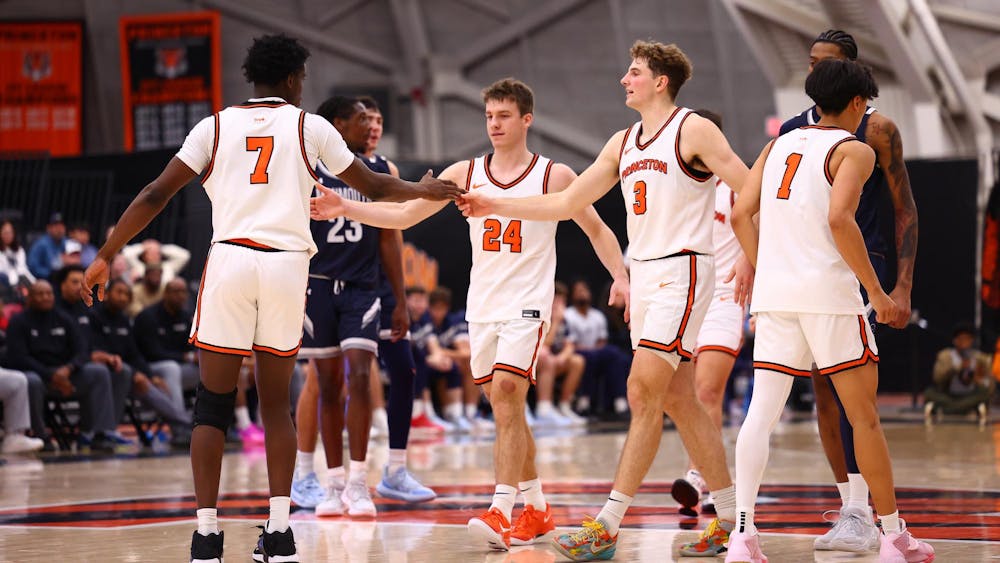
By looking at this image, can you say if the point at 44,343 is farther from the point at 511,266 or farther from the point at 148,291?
the point at 511,266

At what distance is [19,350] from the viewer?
12320 millimetres

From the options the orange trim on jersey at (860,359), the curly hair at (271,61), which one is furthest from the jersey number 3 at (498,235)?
the orange trim on jersey at (860,359)

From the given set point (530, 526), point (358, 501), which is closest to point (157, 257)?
point (358, 501)

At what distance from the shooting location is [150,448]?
1294cm

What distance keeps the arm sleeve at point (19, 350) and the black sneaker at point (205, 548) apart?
786 cm

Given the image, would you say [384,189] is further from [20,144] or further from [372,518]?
[20,144]

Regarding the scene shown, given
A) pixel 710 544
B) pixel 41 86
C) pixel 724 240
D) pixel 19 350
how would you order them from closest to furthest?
pixel 710 544, pixel 724 240, pixel 19 350, pixel 41 86

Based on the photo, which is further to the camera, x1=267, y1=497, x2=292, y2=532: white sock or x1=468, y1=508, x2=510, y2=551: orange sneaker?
x1=468, y1=508, x2=510, y2=551: orange sneaker

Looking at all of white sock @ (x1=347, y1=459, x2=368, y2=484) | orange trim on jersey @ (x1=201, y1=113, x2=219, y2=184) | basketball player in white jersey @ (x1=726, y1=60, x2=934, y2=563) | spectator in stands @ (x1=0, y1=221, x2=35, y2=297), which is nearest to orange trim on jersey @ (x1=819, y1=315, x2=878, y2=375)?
basketball player in white jersey @ (x1=726, y1=60, x2=934, y2=563)

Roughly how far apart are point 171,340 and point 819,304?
973 cm

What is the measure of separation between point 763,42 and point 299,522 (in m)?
18.0

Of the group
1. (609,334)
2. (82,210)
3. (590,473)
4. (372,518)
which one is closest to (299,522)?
(372,518)

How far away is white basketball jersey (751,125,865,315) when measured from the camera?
207 inches

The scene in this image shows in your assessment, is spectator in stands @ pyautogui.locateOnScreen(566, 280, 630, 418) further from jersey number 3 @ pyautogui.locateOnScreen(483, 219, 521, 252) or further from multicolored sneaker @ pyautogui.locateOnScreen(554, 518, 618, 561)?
multicolored sneaker @ pyautogui.locateOnScreen(554, 518, 618, 561)
